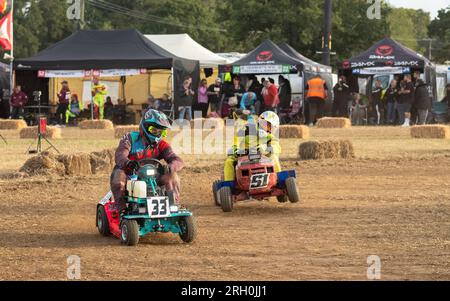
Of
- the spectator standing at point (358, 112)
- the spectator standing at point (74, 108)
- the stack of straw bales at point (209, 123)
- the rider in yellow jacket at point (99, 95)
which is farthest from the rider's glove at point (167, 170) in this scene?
the spectator standing at point (358, 112)

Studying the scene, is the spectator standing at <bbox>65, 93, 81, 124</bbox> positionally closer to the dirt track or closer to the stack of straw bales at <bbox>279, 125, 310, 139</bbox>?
the stack of straw bales at <bbox>279, 125, 310, 139</bbox>

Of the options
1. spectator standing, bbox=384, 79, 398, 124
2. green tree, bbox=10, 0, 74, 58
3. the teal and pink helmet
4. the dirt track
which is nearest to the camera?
the dirt track

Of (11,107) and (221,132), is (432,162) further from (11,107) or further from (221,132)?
(11,107)

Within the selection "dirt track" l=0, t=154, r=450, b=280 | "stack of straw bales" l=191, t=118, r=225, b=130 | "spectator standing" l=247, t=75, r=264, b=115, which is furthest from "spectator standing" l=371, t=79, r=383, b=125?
"dirt track" l=0, t=154, r=450, b=280

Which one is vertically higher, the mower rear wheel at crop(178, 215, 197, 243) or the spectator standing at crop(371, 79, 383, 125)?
the spectator standing at crop(371, 79, 383, 125)

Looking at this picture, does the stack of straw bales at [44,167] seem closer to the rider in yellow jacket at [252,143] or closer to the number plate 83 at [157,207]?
the rider in yellow jacket at [252,143]

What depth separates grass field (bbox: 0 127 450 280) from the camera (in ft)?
27.0

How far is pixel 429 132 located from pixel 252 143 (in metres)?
16.5

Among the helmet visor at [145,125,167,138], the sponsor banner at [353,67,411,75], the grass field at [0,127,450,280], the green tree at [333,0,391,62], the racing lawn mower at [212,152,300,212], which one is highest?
the green tree at [333,0,391,62]

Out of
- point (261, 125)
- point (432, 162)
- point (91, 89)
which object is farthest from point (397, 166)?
point (91, 89)

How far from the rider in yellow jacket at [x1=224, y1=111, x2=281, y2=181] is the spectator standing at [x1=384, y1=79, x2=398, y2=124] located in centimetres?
2392

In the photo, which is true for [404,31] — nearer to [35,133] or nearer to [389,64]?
[389,64]

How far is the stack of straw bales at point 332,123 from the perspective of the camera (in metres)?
33.8
